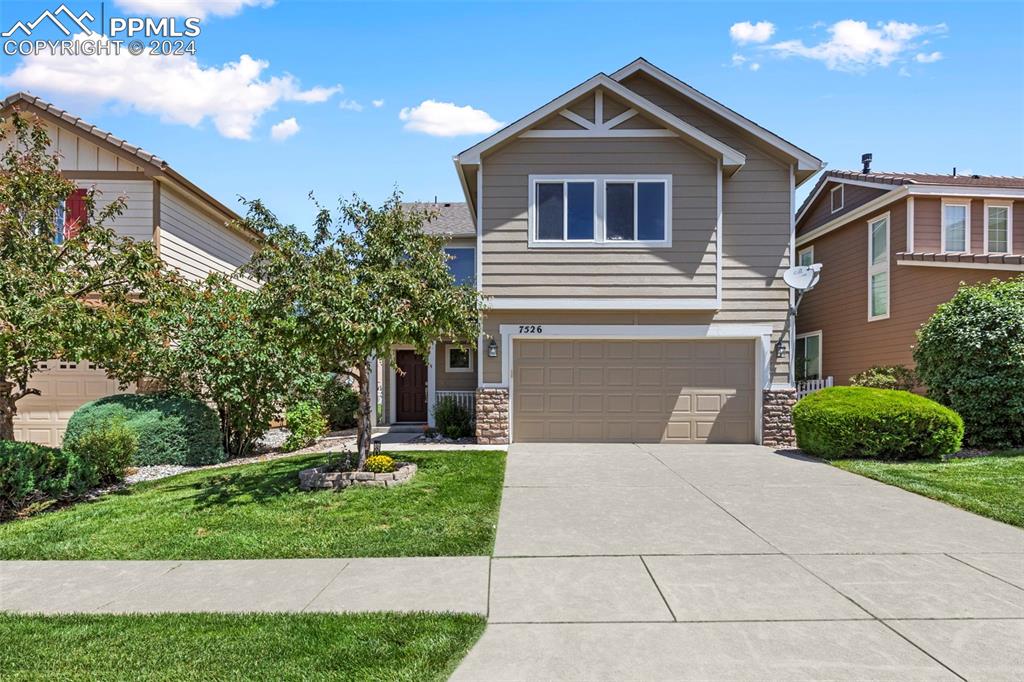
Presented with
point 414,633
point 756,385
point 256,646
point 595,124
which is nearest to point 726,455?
point 756,385

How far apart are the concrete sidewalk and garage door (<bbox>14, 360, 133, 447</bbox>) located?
304 inches

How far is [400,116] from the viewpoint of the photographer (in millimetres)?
11688

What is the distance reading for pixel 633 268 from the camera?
1155 cm

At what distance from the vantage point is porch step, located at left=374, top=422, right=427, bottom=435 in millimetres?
14922

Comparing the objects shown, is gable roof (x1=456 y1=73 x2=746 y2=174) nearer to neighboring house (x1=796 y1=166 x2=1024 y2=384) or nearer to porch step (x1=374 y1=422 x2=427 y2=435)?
neighboring house (x1=796 y1=166 x2=1024 y2=384)

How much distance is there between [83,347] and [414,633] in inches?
260

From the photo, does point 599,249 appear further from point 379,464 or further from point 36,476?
point 36,476

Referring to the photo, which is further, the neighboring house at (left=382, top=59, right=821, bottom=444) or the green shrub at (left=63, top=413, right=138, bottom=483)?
the neighboring house at (left=382, top=59, right=821, bottom=444)

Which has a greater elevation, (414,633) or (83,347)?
(83,347)

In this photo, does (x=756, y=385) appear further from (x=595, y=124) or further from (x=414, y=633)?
(x=414, y=633)

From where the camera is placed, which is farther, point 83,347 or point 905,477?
point 905,477

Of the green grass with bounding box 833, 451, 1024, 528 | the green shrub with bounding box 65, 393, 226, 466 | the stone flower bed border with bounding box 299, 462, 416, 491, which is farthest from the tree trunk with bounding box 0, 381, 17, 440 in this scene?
the green grass with bounding box 833, 451, 1024, 528

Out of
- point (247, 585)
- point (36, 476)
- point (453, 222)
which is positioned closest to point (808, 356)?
point (453, 222)

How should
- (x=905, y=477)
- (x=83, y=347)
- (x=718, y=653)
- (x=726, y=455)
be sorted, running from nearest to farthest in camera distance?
1. (x=718, y=653)
2. (x=83, y=347)
3. (x=905, y=477)
4. (x=726, y=455)
